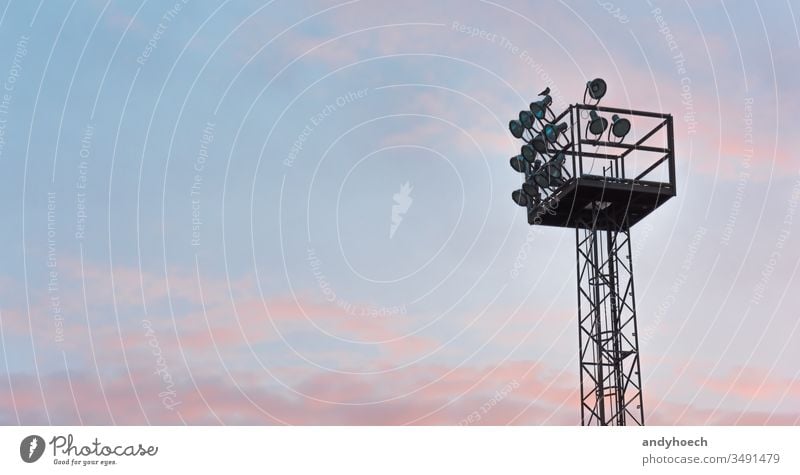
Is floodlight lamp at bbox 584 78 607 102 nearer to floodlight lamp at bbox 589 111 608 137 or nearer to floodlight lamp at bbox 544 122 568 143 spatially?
floodlight lamp at bbox 589 111 608 137

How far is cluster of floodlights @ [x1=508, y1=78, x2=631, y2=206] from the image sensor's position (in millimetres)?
37906

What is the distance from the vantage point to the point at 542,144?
39.1 meters

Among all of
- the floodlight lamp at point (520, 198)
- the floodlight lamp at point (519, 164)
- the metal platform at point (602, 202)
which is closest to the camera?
the metal platform at point (602, 202)

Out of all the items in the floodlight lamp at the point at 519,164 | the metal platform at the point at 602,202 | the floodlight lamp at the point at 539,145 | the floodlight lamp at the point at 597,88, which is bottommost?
the metal platform at the point at 602,202

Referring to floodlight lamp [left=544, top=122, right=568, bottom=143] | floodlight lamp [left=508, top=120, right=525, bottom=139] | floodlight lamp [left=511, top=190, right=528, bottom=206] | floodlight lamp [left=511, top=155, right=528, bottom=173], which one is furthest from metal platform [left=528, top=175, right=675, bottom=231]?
floodlight lamp [left=508, top=120, right=525, bottom=139]

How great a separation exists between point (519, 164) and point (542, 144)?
1763 millimetres

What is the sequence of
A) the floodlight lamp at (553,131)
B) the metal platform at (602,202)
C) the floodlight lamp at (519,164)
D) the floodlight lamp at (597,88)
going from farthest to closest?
the floodlight lamp at (519,164) < the floodlight lamp at (553,131) < the metal platform at (602,202) < the floodlight lamp at (597,88)

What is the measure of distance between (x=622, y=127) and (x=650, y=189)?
247 cm

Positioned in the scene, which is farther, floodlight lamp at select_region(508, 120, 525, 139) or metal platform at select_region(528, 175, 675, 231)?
floodlight lamp at select_region(508, 120, 525, 139)

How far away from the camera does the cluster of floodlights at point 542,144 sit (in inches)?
1492

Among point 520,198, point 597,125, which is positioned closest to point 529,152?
point 520,198

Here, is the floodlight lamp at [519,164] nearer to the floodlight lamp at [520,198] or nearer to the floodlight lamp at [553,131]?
the floodlight lamp at [520,198]

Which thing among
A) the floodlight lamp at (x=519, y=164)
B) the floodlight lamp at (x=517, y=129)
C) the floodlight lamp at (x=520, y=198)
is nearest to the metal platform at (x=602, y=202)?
the floodlight lamp at (x=520, y=198)

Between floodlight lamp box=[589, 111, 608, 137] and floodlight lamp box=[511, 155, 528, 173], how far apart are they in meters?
3.51
